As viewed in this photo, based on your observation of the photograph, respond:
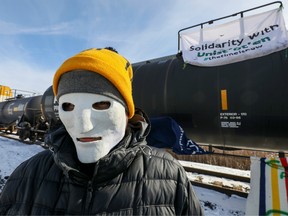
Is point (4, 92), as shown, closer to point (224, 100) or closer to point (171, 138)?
point (171, 138)

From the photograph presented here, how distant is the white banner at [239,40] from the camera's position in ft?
11.3

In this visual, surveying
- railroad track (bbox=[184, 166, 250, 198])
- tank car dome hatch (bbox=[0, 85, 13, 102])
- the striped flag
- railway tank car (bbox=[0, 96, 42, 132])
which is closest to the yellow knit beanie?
the striped flag

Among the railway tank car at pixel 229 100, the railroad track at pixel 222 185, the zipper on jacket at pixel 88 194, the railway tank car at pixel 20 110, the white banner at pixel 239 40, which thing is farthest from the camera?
the railway tank car at pixel 20 110

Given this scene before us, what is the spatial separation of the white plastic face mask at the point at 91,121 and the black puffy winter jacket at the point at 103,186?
68 millimetres

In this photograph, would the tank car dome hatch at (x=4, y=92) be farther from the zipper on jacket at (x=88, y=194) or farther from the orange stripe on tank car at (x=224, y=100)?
the zipper on jacket at (x=88, y=194)

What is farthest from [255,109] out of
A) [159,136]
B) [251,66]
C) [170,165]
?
[170,165]

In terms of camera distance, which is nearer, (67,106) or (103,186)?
(103,186)

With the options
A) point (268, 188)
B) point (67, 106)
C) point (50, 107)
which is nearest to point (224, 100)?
point (268, 188)

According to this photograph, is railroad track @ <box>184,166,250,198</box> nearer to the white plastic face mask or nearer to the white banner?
the white banner

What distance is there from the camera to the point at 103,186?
111 cm

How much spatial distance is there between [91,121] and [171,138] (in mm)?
2909

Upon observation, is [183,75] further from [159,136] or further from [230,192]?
[230,192]

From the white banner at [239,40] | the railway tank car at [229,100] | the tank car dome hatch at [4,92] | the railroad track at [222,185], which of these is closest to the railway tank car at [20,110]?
the railway tank car at [229,100]

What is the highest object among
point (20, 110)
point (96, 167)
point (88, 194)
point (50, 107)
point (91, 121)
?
point (20, 110)
